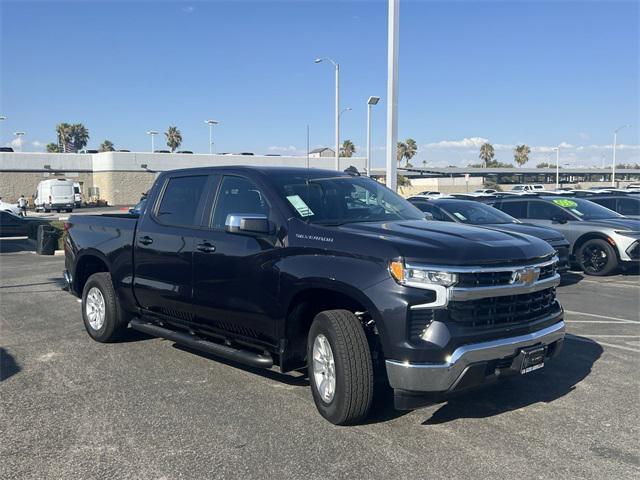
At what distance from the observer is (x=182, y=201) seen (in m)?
5.83

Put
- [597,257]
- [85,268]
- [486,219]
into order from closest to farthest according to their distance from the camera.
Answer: [85,268] → [486,219] → [597,257]

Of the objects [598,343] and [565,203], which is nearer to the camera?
[598,343]

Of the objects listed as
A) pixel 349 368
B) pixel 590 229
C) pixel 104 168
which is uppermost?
pixel 104 168

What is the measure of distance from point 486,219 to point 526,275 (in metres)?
7.31

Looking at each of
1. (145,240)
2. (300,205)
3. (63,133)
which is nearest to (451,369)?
(300,205)

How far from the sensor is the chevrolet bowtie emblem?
4.15 m

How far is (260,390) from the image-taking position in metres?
5.13

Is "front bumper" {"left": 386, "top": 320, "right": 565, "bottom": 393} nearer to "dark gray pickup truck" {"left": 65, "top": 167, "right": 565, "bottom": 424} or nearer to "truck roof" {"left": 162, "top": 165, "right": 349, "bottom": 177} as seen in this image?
"dark gray pickup truck" {"left": 65, "top": 167, "right": 565, "bottom": 424}

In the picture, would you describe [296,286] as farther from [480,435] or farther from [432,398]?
[480,435]

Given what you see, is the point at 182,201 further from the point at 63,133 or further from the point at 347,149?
the point at 63,133

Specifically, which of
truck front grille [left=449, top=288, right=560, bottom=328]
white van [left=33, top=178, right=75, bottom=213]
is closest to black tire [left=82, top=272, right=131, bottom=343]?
truck front grille [left=449, top=288, right=560, bottom=328]

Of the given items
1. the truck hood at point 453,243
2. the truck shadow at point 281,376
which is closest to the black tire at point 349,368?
the truck hood at point 453,243

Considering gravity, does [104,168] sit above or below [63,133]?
below

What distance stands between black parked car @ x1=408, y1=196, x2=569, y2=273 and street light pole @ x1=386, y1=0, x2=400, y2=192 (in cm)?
161
